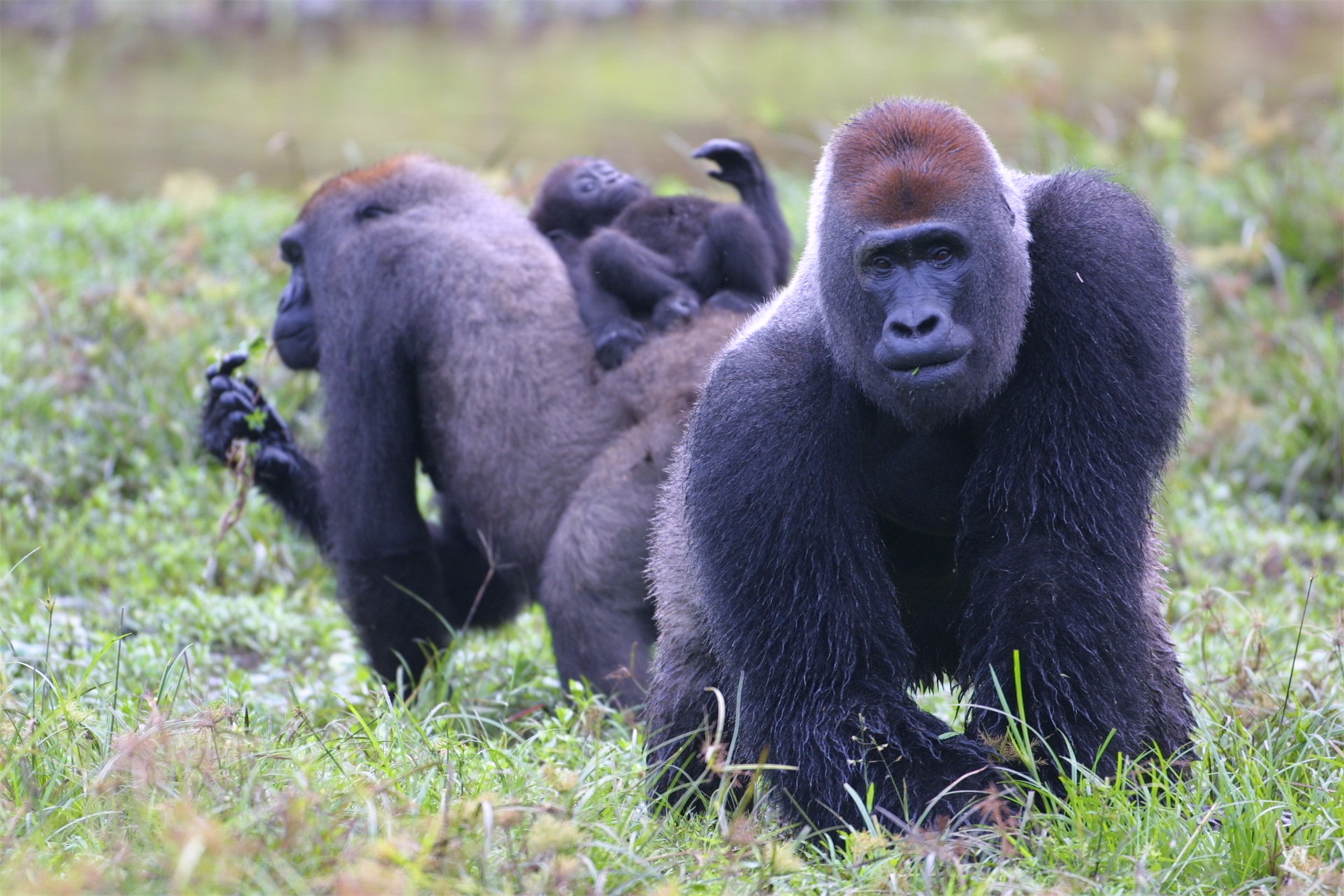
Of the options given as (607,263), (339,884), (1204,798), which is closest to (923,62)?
(607,263)

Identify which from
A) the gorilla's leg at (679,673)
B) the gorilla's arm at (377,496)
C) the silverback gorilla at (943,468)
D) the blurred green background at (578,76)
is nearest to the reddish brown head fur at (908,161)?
the silverback gorilla at (943,468)

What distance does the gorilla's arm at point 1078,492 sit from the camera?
275 centimetres

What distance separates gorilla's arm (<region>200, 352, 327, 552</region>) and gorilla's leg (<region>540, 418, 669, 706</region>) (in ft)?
3.50

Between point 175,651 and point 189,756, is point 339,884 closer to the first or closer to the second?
point 189,756

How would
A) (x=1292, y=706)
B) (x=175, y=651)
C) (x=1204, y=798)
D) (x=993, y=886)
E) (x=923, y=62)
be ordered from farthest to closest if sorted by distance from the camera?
(x=923, y=62)
(x=175, y=651)
(x=1292, y=706)
(x=1204, y=798)
(x=993, y=886)

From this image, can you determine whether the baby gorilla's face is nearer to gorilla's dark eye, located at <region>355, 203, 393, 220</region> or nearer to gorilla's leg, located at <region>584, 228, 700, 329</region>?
gorilla's leg, located at <region>584, 228, 700, 329</region>

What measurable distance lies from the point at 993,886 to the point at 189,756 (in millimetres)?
1345

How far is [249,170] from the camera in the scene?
10.7 meters

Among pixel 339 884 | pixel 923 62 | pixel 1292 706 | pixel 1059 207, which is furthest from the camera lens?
pixel 923 62

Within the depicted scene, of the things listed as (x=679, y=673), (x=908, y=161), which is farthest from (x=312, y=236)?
(x=908, y=161)

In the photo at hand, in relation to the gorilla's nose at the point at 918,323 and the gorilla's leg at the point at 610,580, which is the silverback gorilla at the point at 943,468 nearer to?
the gorilla's nose at the point at 918,323

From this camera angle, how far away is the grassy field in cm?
226

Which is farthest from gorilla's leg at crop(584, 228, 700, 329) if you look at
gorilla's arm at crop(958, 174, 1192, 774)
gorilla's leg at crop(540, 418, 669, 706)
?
gorilla's arm at crop(958, 174, 1192, 774)

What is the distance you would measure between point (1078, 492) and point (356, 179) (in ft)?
9.44
